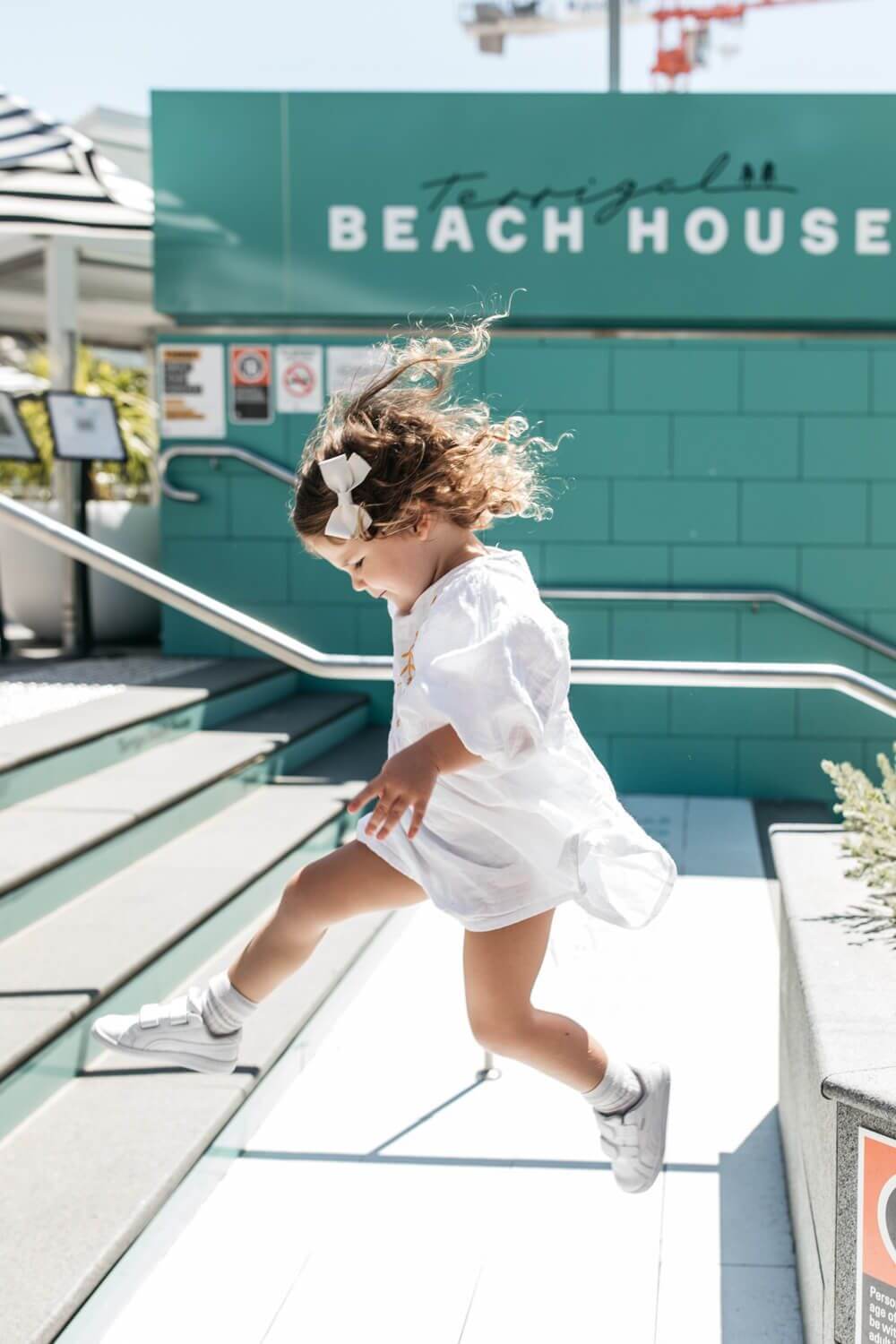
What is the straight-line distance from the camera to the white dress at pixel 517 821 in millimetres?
1660

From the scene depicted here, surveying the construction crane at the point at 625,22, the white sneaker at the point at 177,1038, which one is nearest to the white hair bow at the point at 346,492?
the white sneaker at the point at 177,1038

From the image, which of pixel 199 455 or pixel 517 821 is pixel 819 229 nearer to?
pixel 199 455

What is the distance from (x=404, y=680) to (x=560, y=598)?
389 cm

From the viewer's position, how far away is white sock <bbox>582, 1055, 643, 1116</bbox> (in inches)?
74.7

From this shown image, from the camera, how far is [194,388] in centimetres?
573

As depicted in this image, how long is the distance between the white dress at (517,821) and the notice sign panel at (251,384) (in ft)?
13.5

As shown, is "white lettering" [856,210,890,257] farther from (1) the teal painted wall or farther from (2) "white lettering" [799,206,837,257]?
(1) the teal painted wall

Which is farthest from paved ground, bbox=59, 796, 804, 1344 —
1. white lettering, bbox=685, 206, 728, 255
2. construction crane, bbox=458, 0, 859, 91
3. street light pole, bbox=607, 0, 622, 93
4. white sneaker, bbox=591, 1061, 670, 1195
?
construction crane, bbox=458, 0, 859, 91

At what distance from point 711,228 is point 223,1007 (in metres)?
4.53

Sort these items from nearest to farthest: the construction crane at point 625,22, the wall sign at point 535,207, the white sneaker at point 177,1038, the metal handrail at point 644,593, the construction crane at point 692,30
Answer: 1. the white sneaker at point 177,1038
2. the metal handrail at point 644,593
3. the wall sign at point 535,207
4. the construction crane at point 625,22
5. the construction crane at point 692,30

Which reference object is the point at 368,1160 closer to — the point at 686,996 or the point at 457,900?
the point at 457,900

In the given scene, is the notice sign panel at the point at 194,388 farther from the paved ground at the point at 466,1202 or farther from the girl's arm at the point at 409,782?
the girl's arm at the point at 409,782

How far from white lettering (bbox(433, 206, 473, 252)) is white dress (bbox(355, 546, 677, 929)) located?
4.10 metres

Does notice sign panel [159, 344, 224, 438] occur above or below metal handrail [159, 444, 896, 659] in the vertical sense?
above
